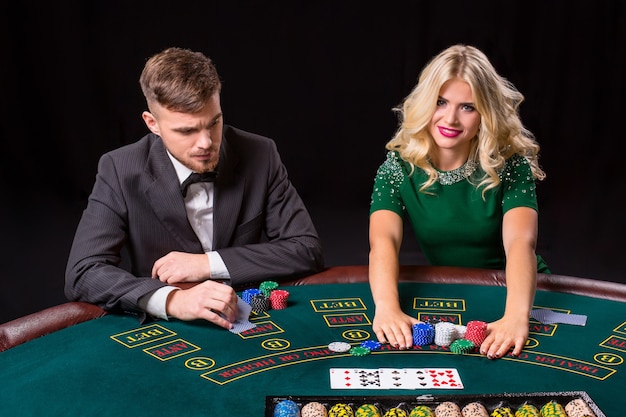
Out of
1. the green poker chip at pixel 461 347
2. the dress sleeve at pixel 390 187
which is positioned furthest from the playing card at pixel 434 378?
the dress sleeve at pixel 390 187

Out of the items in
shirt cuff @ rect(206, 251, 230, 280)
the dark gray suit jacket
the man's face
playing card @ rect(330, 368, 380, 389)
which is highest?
the man's face

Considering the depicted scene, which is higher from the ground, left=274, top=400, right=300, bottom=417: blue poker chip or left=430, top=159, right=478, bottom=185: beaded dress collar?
left=430, top=159, right=478, bottom=185: beaded dress collar

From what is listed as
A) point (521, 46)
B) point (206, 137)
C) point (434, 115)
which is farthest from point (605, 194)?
point (206, 137)

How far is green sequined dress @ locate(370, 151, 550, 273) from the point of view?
10.3 ft

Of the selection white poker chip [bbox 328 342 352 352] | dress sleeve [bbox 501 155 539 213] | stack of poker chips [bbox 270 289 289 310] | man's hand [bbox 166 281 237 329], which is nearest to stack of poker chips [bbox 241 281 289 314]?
stack of poker chips [bbox 270 289 289 310]

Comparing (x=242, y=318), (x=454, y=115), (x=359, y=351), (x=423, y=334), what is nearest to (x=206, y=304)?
(x=242, y=318)

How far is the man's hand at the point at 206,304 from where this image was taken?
2408 mm

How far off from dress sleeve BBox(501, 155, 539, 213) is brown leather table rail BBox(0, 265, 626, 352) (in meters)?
0.28

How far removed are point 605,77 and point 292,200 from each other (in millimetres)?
3291

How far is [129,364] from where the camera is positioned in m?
2.14

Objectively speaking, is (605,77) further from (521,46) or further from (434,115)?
(434,115)

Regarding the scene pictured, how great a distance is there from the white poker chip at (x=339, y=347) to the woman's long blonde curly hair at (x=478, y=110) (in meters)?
1.07

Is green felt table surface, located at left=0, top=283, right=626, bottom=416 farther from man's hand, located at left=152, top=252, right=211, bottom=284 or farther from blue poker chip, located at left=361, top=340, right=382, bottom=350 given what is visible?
man's hand, located at left=152, top=252, right=211, bottom=284

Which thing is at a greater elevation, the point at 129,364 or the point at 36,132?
the point at 36,132
